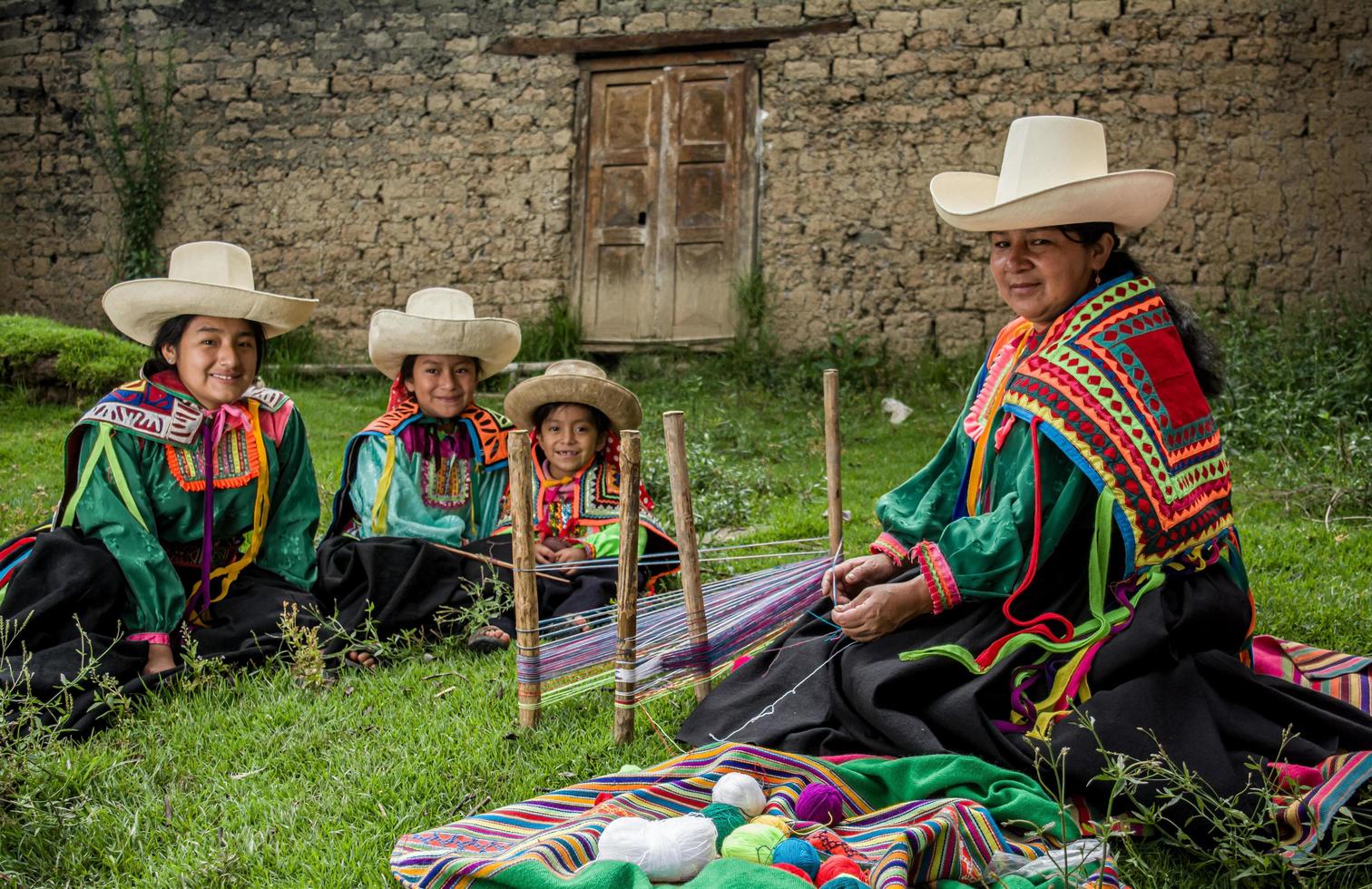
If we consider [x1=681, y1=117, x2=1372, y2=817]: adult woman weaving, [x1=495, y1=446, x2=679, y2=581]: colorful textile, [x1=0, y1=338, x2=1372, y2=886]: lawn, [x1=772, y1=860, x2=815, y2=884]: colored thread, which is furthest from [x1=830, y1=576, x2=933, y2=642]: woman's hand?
[x1=495, y1=446, x2=679, y2=581]: colorful textile

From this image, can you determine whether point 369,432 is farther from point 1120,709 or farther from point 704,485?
point 1120,709

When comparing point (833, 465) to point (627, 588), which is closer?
point (627, 588)

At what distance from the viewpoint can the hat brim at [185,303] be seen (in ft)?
12.5

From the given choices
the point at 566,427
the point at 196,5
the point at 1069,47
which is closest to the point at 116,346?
the point at 196,5

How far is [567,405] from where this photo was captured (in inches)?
173

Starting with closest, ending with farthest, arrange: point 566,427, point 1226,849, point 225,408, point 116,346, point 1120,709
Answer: point 1226,849, point 1120,709, point 225,408, point 566,427, point 116,346

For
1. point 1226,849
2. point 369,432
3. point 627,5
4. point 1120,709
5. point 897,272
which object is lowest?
point 1226,849

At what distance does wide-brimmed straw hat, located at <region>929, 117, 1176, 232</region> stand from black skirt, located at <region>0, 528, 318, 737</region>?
8.33ft

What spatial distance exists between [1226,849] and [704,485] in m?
4.05

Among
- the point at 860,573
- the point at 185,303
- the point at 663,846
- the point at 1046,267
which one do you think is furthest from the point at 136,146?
the point at 663,846

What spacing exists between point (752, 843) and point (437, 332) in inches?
106

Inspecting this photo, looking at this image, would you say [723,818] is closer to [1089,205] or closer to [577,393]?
[1089,205]

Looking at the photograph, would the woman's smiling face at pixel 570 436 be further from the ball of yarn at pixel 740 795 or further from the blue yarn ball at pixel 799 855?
the blue yarn ball at pixel 799 855

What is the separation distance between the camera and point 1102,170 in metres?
3.00
